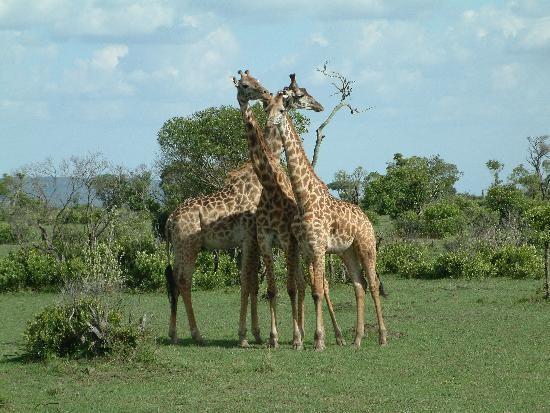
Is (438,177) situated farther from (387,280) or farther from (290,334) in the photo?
(290,334)

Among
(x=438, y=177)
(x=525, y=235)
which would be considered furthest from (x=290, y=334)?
(x=438, y=177)

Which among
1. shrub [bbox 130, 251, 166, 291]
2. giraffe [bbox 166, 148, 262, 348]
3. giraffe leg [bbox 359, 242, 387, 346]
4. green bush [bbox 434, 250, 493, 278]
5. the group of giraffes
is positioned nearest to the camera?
the group of giraffes

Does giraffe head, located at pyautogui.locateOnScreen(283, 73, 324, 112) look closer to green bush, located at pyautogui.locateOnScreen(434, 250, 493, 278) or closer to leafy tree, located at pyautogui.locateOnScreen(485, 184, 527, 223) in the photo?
green bush, located at pyautogui.locateOnScreen(434, 250, 493, 278)

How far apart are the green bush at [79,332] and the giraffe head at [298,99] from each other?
358cm

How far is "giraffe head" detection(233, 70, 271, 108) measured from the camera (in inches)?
506

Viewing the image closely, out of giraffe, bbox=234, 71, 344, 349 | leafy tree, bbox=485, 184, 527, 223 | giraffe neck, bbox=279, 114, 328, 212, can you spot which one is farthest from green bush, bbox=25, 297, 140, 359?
leafy tree, bbox=485, 184, 527, 223

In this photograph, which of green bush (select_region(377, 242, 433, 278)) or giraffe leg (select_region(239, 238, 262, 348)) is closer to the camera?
giraffe leg (select_region(239, 238, 262, 348))

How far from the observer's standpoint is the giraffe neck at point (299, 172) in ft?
38.5

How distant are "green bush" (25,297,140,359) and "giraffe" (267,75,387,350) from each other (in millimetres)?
2422

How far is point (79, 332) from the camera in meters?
11.1

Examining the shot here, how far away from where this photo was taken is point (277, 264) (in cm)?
2006

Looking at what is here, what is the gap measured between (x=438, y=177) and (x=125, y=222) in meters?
26.8

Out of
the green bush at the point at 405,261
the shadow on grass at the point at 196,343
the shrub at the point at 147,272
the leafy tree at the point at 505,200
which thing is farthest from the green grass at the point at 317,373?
the leafy tree at the point at 505,200

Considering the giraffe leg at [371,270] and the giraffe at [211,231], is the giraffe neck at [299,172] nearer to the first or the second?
the giraffe leg at [371,270]
